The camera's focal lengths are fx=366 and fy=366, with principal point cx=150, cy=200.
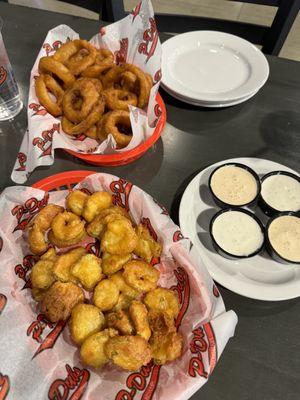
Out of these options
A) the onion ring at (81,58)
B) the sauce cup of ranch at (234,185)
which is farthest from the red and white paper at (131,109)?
the sauce cup of ranch at (234,185)

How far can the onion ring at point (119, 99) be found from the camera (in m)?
1.50

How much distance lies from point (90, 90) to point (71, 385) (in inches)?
42.1

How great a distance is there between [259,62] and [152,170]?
77 cm

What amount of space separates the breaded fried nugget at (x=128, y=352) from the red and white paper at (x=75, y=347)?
0.07 meters

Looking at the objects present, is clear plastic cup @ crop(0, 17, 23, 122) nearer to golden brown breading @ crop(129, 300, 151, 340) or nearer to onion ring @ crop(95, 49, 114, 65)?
onion ring @ crop(95, 49, 114, 65)

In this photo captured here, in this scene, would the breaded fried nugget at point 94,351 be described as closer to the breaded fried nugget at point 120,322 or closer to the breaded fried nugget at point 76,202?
the breaded fried nugget at point 120,322

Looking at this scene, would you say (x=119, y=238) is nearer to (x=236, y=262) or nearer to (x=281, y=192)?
(x=236, y=262)

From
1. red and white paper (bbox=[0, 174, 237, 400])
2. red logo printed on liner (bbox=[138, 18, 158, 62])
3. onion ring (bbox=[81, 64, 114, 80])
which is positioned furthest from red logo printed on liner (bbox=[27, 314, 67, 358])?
red logo printed on liner (bbox=[138, 18, 158, 62])

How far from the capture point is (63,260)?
3.70 feet

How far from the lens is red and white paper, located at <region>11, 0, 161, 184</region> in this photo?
4.60 feet

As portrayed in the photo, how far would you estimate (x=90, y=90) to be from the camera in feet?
4.88

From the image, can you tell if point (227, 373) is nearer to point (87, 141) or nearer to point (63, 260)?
point (63, 260)

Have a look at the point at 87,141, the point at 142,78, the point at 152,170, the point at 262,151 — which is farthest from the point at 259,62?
the point at 87,141

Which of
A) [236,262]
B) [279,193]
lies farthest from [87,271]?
[279,193]
